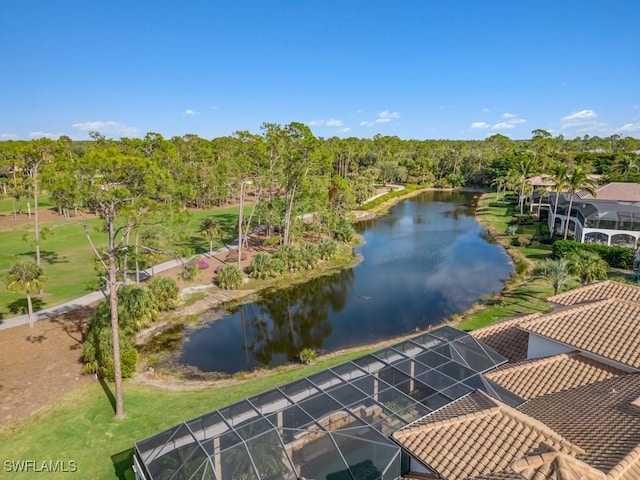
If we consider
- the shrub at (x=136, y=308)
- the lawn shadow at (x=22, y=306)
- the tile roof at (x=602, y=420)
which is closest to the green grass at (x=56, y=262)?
the lawn shadow at (x=22, y=306)

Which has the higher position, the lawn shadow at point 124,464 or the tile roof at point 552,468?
the tile roof at point 552,468

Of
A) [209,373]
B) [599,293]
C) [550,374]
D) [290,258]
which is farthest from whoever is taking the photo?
[290,258]

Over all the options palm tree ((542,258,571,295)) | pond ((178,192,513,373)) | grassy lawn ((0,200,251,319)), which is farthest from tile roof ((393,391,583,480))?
palm tree ((542,258,571,295))

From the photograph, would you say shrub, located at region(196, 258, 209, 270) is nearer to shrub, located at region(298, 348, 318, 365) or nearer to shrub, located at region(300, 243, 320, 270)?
shrub, located at region(300, 243, 320, 270)

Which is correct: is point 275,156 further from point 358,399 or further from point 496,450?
point 496,450

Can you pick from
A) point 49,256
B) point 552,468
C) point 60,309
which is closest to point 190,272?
point 60,309

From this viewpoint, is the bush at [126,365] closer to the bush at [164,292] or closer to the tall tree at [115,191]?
the tall tree at [115,191]

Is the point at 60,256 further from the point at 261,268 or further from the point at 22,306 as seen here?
the point at 261,268

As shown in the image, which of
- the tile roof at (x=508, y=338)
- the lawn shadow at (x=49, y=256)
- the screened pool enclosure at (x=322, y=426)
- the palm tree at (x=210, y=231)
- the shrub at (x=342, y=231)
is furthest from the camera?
the shrub at (x=342, y=231)
